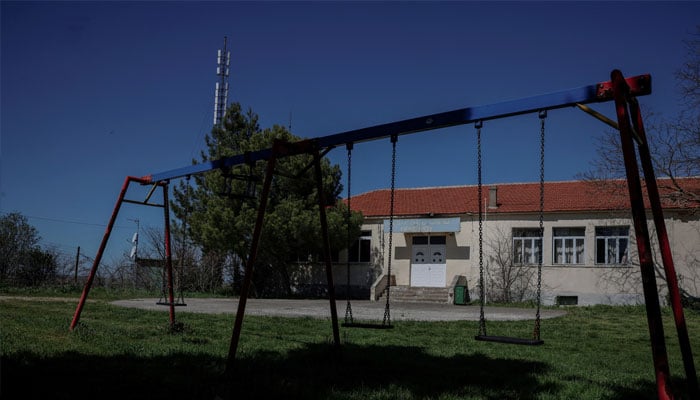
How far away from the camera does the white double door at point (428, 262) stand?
Answer: 25.1 m

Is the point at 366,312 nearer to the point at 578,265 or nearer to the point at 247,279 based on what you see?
the point at 578,265

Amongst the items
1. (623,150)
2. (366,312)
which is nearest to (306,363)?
(623,150)

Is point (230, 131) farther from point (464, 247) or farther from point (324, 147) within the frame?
point (324, 147)

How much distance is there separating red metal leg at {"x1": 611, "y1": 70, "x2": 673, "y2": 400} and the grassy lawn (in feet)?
3.95

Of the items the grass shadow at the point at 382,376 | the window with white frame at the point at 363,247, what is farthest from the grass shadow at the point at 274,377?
the window with white frame at the point at 363,247

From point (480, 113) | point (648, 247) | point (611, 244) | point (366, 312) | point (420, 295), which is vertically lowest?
point (366, 312)

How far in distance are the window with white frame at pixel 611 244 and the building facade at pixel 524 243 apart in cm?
4

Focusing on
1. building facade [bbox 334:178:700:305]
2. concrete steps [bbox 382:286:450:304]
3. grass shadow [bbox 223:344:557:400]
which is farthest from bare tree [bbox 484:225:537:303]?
grass shadow [bbox 223:344:557:400]

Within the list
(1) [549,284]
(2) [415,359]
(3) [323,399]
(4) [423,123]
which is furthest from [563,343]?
(1) [549,284]

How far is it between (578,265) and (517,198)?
4.27m

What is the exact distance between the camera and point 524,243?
24.0 meters

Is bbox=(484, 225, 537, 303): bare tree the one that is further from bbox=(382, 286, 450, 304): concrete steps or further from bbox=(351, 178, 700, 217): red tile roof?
bbox=(382, 286, 450, 304): concrete steps

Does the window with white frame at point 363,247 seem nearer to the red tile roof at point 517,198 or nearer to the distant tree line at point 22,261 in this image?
the red tile roof at point 517,198

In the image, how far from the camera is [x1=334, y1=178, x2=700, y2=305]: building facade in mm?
21094
